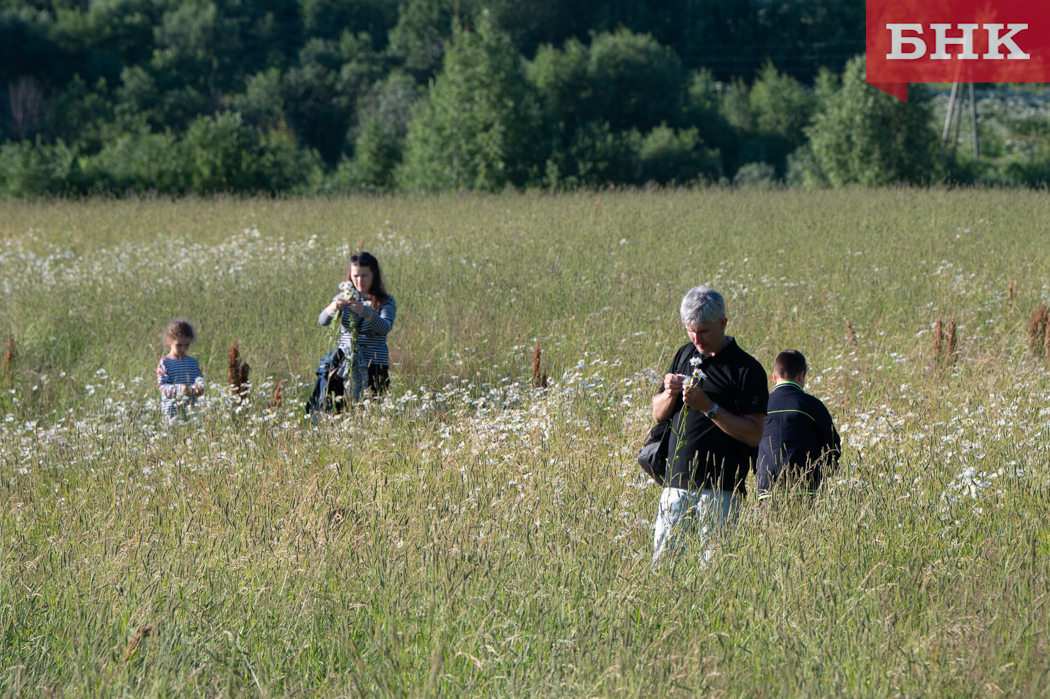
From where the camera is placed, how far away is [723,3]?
82.3 m

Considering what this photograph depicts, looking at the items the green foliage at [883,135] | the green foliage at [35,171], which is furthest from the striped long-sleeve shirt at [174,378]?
the green foliage at [883,135]

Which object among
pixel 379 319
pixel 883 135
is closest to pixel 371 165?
pixel 883 135

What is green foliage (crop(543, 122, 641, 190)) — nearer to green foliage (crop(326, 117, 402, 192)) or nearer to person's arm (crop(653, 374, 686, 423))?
green foliage (crop(326, 117, 402, 192))

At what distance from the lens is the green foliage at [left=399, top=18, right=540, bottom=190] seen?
35750 mm

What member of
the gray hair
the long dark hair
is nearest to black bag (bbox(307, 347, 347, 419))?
the long dark hair

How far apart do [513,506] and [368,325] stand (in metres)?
2.84

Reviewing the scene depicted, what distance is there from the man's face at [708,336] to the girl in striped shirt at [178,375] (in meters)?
4.00

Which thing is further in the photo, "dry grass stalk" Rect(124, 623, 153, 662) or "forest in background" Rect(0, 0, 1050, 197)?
Result: "forest in background" Rect(0, 0, 1050, 197)

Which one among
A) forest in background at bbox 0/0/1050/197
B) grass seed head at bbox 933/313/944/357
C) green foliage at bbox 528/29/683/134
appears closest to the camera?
grass seed head at bbox 933/313/944/357

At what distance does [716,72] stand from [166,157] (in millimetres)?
62941

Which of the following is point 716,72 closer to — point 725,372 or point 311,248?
point 311,248

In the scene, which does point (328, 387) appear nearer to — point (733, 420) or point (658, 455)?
point (658, 455)

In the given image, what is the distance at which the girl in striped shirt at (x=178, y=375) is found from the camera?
6.37 m

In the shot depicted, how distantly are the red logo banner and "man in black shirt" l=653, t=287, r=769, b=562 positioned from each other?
144 feet
